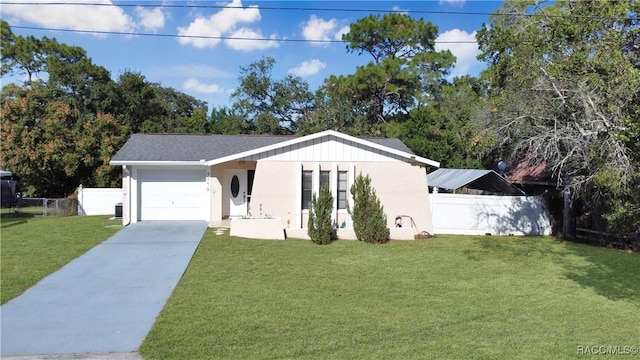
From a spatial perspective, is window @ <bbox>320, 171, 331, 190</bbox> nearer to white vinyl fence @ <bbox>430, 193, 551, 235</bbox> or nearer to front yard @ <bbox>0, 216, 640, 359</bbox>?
front yard @ <bbox>0, 216, 640, 359</bbox>

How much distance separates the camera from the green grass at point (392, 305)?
5859 millimetres

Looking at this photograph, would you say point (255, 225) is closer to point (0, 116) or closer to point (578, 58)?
point (578, 58)

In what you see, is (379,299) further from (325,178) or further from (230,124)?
(230,124)

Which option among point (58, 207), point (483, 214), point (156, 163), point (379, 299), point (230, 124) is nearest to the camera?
point (379, 299)

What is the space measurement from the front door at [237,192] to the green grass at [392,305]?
514cm

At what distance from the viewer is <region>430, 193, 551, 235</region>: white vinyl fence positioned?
58.5ft

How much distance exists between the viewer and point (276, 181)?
1583 centimetres

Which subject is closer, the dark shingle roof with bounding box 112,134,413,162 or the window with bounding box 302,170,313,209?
the window with bounding box 302,170,313,209

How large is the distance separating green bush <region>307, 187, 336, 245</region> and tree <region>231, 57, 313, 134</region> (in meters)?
20.8

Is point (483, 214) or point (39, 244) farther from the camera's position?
point (483, 214)

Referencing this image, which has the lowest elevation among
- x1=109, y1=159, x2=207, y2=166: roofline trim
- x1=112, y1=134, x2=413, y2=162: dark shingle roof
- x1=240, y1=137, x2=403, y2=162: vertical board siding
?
x1=109, y1=159, x2=207, y2=166: roofline trim

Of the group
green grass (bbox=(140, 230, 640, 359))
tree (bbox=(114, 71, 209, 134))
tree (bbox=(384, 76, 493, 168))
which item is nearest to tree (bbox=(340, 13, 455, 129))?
tree (bbox=(384, 76, 493, 168))

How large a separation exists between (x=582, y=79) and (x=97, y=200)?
20434 mm

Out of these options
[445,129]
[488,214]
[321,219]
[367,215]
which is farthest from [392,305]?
[445,129]
